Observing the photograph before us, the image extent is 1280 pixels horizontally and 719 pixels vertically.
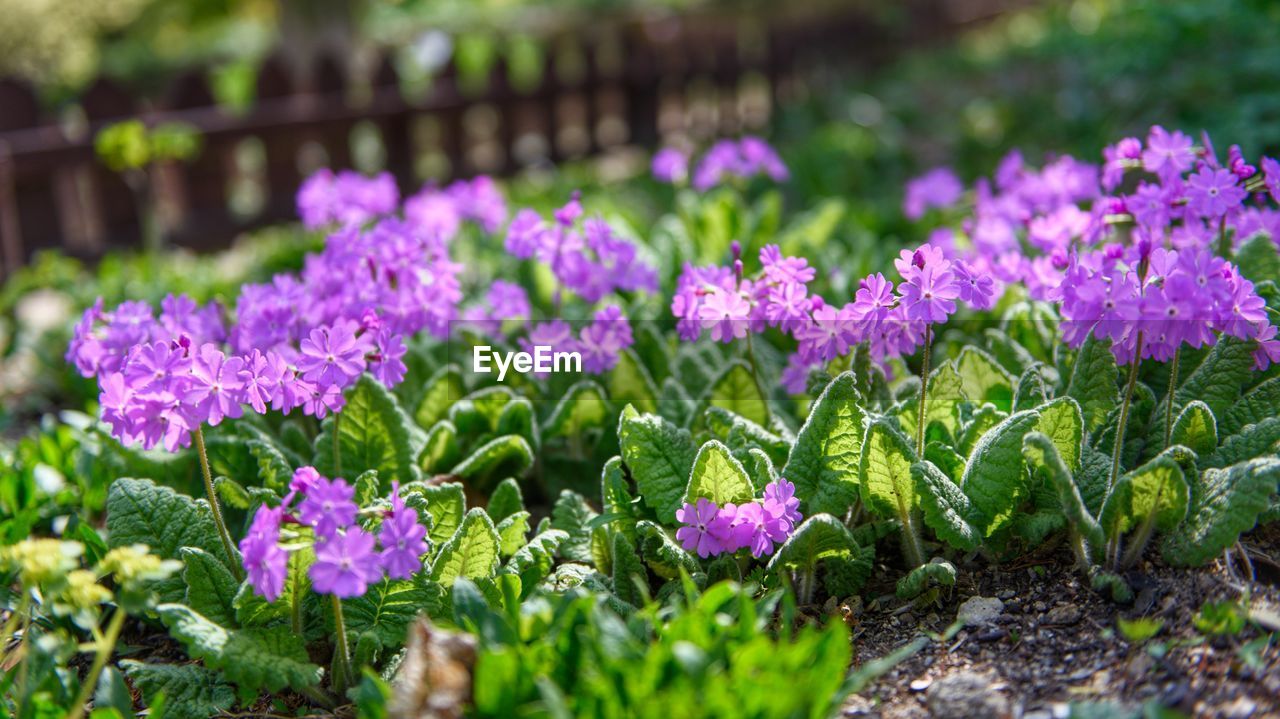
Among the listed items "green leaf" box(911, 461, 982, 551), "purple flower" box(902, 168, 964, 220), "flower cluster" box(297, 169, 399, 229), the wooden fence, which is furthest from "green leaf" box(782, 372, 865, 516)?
the wooden fence

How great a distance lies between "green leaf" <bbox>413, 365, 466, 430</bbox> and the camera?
2791 mm

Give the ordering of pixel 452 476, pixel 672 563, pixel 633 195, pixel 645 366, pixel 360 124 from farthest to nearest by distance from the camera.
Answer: pixel 360 124 → pixel 633 195 → pixel 645 366 → pixel 452 476 → pixel 672 563

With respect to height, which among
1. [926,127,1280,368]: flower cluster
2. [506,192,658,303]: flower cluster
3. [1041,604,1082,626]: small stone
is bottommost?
[1041,604,1082,626]: small stone

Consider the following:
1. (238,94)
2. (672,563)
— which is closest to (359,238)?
(672,563)

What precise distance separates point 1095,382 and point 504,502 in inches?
48.3

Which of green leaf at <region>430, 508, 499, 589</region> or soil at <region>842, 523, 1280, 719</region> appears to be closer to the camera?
soil at <region>842, 523, 1280, 719</region>

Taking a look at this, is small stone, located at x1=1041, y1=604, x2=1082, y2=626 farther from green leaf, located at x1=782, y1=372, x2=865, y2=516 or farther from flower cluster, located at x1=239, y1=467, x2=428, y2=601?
flower cluster, located at x1=239, y1=467, x2=428, y2=601

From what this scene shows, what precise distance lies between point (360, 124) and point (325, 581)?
5.29 metres

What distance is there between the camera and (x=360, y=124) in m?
6.61

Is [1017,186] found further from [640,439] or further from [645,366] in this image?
[640,439]

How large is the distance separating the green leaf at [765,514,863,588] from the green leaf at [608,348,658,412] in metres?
0.66

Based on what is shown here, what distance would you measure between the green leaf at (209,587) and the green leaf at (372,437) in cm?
42

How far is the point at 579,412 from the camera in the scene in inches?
105

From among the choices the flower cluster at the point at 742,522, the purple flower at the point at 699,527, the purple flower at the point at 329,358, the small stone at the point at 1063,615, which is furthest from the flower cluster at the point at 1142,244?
the purple flower at the point at 329,358
